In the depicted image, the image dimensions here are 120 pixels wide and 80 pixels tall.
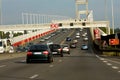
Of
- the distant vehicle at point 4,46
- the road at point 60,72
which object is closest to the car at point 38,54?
the road at point 60,72

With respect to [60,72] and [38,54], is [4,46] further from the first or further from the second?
[60,72]

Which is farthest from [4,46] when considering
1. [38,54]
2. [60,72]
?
[60,72]

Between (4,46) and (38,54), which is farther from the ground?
(38,54)

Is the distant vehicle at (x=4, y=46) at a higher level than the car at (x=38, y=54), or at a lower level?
lower

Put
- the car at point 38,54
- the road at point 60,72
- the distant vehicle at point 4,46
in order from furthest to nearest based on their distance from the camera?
the distant vehicle at point 4,46 → the car at point 38,54 → the road at point 60,72

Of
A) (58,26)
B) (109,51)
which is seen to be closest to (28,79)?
(109,51)

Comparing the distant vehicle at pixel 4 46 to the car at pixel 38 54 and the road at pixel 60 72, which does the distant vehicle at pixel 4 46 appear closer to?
the car at pixel 38 54

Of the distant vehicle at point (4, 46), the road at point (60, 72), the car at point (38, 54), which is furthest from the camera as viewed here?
the distant vehicle at point (4, 46)

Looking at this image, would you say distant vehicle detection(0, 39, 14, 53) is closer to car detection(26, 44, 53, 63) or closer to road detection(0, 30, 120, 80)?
car detection(26, 44, 53, 63)

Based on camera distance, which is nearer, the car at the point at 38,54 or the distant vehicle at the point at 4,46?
the car at the point at 38,54

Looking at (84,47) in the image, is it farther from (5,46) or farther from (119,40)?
(119,40)

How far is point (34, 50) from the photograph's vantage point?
3378 cm

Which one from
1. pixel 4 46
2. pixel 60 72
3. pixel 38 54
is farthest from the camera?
pixel 4 46

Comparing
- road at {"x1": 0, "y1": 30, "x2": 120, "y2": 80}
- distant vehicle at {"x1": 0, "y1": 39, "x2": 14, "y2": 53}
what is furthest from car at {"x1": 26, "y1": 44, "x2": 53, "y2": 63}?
distant vehicle at {"x1": 0, "y1": 39, "x2": 14, "y2": 53}
